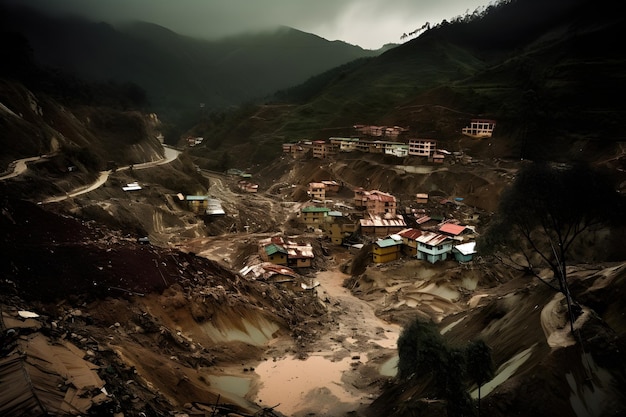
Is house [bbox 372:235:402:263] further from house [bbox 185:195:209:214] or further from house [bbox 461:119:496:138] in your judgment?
house [bbox 461:119:496:138]

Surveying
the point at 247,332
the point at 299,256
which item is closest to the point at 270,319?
the point at 247,332

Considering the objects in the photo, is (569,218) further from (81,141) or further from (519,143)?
(81,141)

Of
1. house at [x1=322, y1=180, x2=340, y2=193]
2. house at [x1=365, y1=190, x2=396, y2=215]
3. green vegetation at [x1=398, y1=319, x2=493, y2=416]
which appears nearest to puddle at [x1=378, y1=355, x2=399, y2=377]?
green vegetation at [x1=398, y1=319, x2=493, y2=416]

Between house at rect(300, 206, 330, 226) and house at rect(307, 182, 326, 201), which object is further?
house at rect(307, 182, 326, 201)

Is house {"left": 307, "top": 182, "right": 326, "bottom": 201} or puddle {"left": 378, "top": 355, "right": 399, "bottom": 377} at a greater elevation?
house {"left": 307, "top": 182, "right": 326, "bottom": 201}

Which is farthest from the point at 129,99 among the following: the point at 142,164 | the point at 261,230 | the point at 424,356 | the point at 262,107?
the point at 424,356

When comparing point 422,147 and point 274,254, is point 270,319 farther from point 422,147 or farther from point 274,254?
point 422,147
